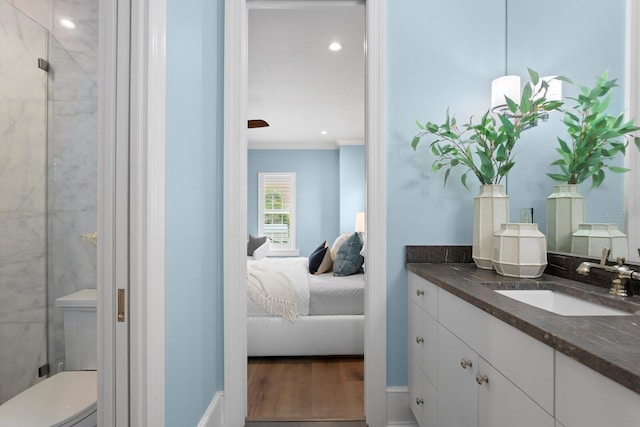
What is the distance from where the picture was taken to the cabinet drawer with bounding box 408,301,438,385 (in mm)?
1465

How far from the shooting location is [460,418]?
1.20m

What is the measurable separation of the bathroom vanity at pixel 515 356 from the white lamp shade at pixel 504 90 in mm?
863

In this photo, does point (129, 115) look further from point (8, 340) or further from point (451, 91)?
point (451, 91)

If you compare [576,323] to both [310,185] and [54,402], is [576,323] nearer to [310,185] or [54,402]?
[54,402]

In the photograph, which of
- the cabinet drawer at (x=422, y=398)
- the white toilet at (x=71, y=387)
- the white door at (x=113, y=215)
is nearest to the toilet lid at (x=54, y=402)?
the white toilet at (x=71, y=387)

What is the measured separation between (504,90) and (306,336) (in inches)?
88.2

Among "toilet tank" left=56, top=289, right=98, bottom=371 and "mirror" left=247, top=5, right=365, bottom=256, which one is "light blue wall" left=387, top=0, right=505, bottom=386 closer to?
"mirror" left=247, top=5, right=365, bottom=256

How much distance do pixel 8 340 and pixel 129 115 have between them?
682 mm

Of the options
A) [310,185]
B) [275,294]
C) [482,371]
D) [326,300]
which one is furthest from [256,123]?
[482,371]

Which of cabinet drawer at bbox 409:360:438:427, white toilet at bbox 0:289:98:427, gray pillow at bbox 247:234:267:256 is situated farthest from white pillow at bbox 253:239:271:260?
white toilet at bbox 0:289:98:427

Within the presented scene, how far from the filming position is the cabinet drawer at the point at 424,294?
4.82ft

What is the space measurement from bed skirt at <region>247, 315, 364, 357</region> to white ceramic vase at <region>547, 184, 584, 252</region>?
170 cm

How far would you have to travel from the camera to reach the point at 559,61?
155cm

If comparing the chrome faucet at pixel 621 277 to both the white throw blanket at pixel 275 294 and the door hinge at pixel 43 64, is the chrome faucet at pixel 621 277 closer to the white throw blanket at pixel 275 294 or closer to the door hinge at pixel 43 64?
the door hinge at pixel 43 64
